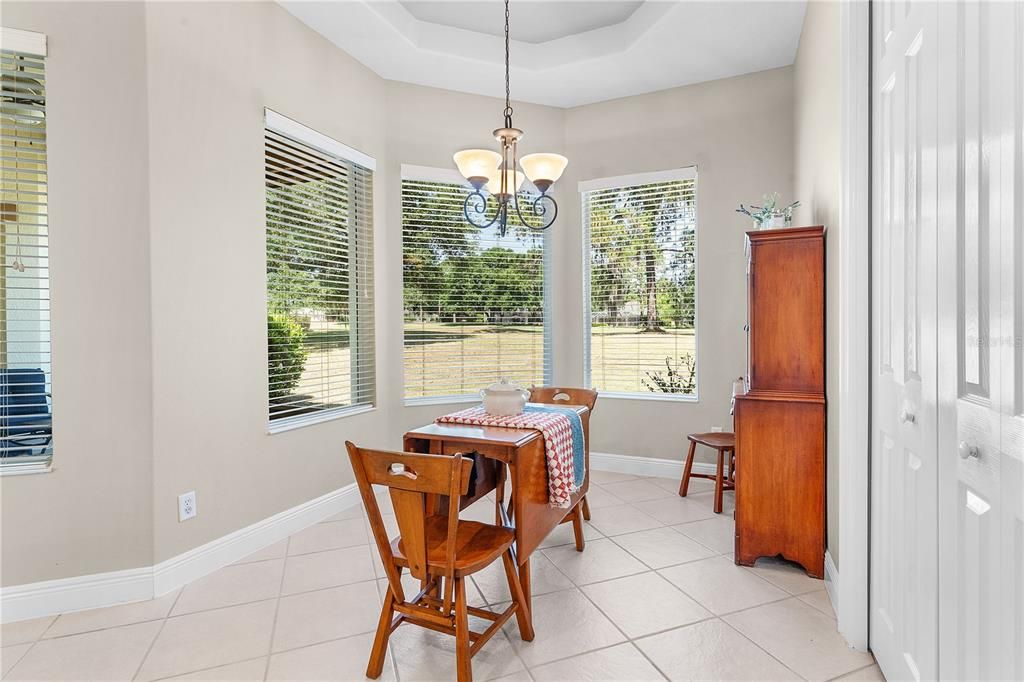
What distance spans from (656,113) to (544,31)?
1.06m

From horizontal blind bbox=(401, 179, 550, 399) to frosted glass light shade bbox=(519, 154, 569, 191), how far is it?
1.57 m

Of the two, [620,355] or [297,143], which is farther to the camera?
[620,355]

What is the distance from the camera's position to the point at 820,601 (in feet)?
7.79

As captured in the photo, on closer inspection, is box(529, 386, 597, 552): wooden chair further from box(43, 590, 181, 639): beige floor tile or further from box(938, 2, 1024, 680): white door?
box(43, 590, 181, 639): beige floor tile

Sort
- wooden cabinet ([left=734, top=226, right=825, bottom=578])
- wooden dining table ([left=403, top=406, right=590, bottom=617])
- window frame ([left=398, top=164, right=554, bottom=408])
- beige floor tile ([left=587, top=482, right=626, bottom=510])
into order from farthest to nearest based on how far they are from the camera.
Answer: window frame ([left=398, top=164, right=554, bottom=408]) < beige floor tile ([left=587, top=482, right=626, bottom=510]) < wooden cabinet ([left=734, top=226, right=825, bottom=578]) < wooden dining table ([left=403, top=406, right=590, bottom=617])

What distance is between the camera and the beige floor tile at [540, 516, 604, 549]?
3039 millimetres

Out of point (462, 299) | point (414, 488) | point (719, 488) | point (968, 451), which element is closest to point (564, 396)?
point (719, 488)

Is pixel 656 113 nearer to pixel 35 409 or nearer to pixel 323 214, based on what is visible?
pixel 323 214

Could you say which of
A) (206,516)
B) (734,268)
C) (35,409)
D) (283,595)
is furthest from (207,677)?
(734,268)

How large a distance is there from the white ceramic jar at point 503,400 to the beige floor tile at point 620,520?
3.60 ft

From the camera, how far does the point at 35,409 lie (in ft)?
7.75

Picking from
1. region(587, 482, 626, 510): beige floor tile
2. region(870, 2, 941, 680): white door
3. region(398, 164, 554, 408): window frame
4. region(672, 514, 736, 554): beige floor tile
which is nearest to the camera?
region(870, 2, 941, 680): white door

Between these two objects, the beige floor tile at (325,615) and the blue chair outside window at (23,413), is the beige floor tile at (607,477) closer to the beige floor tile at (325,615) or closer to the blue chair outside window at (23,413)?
the beige floor tile at (325,615)

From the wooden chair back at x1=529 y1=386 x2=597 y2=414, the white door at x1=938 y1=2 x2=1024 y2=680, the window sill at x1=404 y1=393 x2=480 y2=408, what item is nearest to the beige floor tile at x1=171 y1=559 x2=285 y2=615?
the window sill at x1=404 y1=393 x2=480 y2=408
